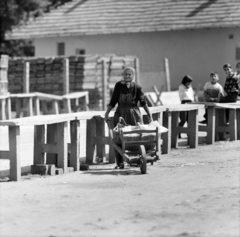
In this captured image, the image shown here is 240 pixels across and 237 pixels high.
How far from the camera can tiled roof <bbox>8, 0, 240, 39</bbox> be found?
35.8 m

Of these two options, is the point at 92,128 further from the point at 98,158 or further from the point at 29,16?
the point at 29,16

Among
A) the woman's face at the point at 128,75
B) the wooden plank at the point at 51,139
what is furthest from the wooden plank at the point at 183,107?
the wooden plank at the point at 51,139

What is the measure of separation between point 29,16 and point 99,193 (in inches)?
1449

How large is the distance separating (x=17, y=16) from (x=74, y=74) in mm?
14537

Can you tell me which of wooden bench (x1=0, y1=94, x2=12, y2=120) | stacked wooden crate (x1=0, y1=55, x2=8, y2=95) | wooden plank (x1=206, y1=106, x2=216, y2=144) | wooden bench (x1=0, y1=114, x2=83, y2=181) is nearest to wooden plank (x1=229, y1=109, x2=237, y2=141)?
wooden plank (x1=206, y1=106, x2=216, y2=144)

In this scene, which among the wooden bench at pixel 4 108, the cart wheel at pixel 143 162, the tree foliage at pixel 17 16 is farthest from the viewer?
the tree foliage at pixel 17 16

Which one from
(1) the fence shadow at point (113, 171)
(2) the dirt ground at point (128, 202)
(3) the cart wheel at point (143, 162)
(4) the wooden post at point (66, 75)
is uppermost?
(4) the wooden post at point (66, 75)

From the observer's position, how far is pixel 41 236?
876 cm

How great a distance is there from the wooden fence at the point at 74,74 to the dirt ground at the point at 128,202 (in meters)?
17.4

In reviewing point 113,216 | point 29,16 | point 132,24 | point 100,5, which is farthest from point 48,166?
point 29,16

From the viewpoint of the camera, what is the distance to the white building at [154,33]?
36.0 m

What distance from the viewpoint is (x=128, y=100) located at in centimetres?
1429

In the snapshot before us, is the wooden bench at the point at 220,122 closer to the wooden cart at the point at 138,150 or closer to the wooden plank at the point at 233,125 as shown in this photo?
the wooden plank at the point at 233,125

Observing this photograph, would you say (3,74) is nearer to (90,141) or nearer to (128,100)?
(90,141)
